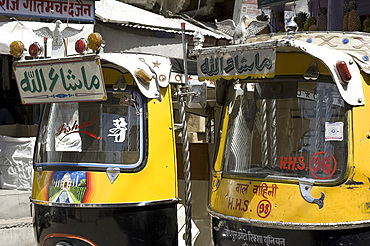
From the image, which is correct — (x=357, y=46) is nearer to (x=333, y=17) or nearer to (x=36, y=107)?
(x=333, y=17)

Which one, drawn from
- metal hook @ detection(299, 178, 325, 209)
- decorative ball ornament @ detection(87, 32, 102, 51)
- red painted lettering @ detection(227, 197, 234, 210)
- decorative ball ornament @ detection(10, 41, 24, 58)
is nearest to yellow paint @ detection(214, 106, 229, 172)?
red painted lettering @ detection(227, 197, 234, 210)

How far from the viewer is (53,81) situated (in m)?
4.98

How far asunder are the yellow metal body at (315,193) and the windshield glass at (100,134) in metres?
1.11

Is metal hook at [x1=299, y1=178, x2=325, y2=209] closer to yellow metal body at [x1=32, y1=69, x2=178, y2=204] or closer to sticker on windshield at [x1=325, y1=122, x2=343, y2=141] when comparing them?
sticker on windshield at [x1=325, y1=122, x2=343, y2=141]

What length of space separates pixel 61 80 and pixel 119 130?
24.4 inches

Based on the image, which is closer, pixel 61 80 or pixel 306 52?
pixel 306 52

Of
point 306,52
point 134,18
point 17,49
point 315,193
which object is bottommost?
point 315,193

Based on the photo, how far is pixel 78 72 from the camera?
4.81m

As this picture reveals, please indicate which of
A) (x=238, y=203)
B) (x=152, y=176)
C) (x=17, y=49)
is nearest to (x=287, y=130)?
(x=238, y=203)

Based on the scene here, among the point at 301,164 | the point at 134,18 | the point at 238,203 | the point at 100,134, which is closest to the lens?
the point at 301,164

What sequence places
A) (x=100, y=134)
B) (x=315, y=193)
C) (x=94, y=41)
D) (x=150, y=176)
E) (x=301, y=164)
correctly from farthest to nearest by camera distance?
(x=100, y=134)
(x=150, y=176)
(x=94, y=41)
(x=301, y=164)
(x=315, y=193)

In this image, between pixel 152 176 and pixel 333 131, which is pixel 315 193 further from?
pixel 152 176

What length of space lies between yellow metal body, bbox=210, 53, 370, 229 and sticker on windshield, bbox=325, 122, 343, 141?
60 mm

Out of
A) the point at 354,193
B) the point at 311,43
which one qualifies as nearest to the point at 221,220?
the point at 354,193
